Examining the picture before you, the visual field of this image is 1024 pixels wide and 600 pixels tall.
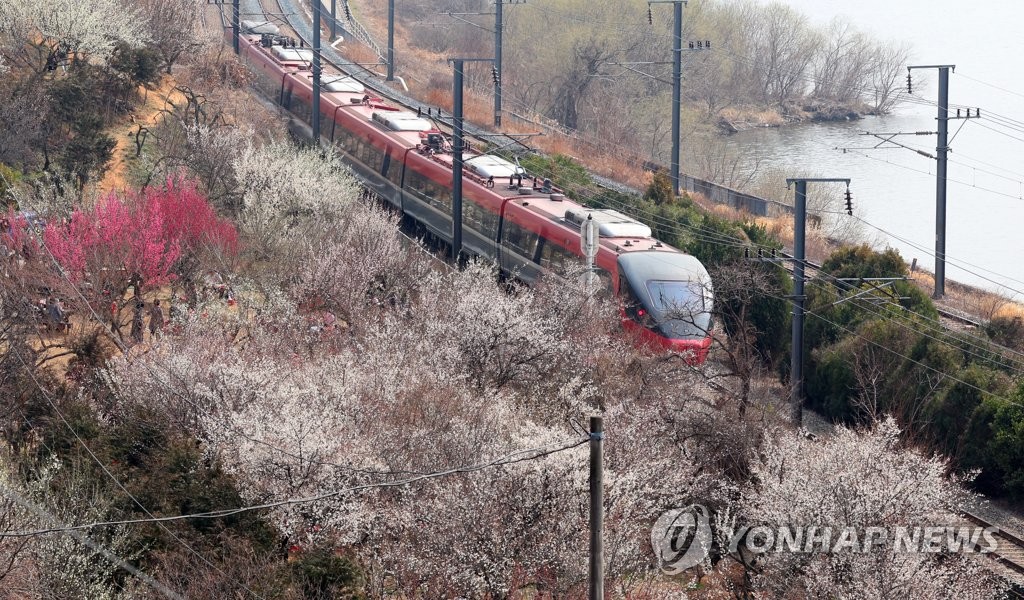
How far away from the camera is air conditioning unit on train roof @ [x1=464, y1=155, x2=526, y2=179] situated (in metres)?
31.6

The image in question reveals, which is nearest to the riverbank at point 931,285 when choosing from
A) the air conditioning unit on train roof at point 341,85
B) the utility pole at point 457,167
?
the utility pole at point 457,167

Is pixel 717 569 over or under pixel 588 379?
under

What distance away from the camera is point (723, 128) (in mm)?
76438

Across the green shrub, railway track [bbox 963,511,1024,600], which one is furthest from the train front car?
the green shrub

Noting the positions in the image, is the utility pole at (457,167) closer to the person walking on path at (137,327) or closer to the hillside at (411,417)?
the hillside at (411,417)

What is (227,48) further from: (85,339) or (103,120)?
(85,339)

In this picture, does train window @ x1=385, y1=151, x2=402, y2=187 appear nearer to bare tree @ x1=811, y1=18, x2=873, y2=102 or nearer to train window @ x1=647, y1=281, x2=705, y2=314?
train window @ x1=647, y1=281, x2=705, y2=314

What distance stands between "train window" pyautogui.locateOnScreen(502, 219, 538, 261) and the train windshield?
341cm

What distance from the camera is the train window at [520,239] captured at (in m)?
28.7

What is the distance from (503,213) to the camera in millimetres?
29984

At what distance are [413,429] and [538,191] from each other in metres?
14.3

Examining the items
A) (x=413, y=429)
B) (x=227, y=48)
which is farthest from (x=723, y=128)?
(x=413, y=429)

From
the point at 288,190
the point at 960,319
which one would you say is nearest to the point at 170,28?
the point at 288,190

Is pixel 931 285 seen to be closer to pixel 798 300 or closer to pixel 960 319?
pixel 960 319
